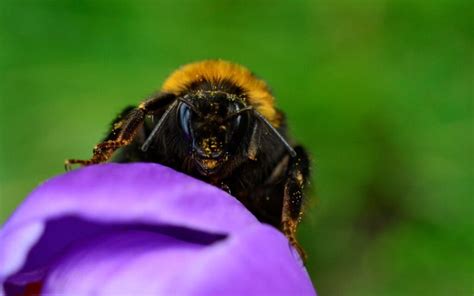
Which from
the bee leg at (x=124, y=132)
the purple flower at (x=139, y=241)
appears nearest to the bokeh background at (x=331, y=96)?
the bee leg at (x=124, y=132)

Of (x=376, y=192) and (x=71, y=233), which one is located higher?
(x=71, y=233)

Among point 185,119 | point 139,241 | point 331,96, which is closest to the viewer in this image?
point 139,241

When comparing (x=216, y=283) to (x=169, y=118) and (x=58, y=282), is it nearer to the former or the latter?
(x=58, y=282)

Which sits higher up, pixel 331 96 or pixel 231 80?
pixel 231 80

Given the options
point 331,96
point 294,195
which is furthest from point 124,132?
point 331,96

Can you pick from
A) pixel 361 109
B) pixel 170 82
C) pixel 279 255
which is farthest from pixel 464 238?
pixel 279 255

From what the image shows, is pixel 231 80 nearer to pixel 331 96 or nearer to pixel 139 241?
pixel 139 241
